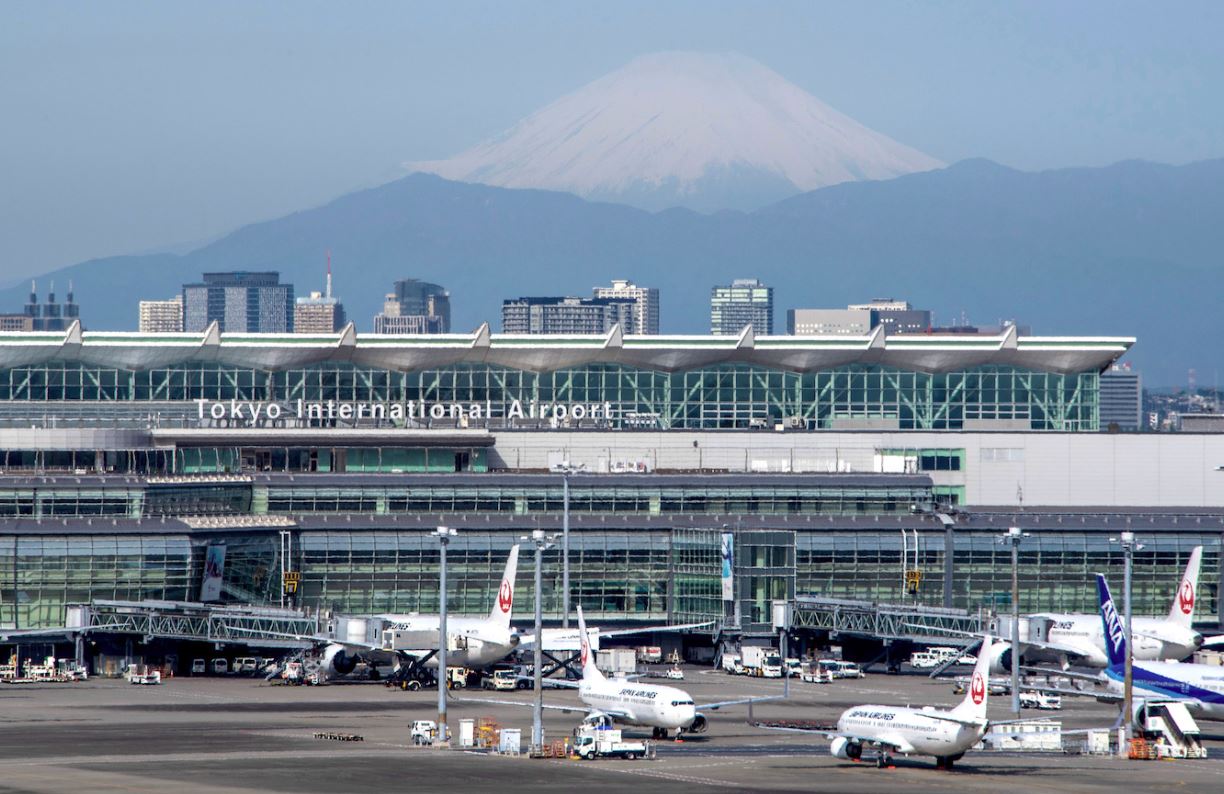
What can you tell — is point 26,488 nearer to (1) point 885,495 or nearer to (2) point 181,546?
(2) point 181,546

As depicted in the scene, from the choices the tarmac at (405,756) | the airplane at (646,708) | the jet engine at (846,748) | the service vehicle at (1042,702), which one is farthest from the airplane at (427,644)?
the jet engine at (846,748)

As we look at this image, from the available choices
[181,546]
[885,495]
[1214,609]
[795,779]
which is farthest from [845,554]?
[795,779]

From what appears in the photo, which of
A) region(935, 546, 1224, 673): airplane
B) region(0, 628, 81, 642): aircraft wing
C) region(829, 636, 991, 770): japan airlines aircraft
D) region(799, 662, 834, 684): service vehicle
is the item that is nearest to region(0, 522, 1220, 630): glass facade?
region(799, 662, 834, 684): service vehicle

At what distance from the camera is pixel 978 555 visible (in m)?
184

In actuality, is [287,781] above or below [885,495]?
below

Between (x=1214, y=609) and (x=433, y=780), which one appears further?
(x=1214, y=609)

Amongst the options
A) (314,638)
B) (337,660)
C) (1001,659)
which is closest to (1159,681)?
(1001,659)

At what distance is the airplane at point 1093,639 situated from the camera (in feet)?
497

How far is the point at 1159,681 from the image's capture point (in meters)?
122

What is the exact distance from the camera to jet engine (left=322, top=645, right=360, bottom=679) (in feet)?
516

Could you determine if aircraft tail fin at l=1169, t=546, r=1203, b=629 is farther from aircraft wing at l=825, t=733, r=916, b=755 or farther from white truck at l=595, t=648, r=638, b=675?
aircraft wing at l=825, t=733, r=916, b=755

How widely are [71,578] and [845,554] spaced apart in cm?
6179

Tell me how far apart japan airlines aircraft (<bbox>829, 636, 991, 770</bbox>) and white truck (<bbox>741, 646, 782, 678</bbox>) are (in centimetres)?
5836

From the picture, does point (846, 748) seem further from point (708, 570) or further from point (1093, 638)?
point (708, 570)
